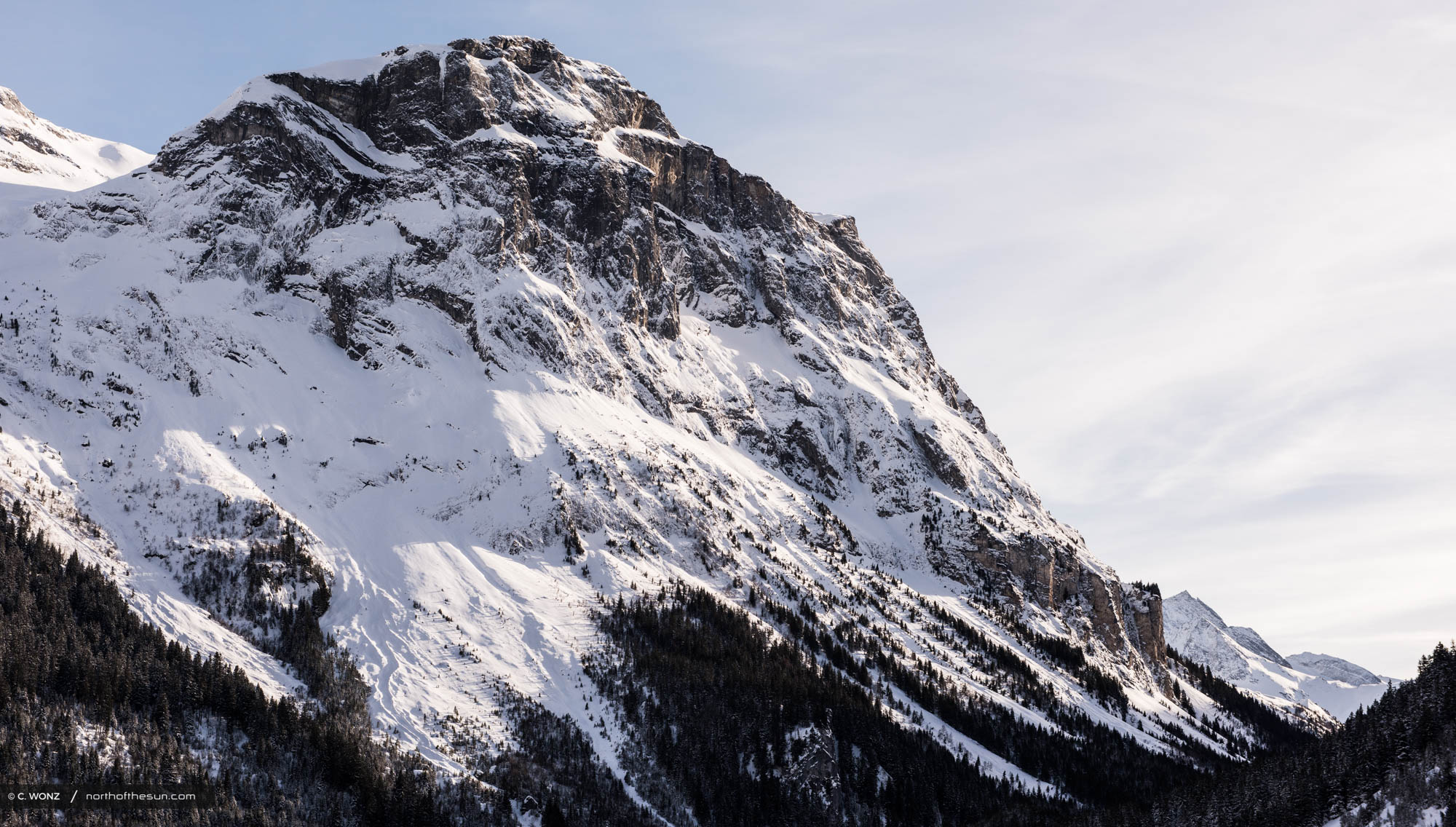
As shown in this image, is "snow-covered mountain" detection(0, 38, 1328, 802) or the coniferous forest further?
"snow-covered mountain" detection(0, 38, 1328, 802)

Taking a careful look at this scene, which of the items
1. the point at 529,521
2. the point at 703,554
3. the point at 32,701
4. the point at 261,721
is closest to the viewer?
the point at 32,701

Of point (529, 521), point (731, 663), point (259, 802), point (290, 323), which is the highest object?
point (290, 323)

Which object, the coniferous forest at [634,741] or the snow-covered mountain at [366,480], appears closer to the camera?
the coniferous forest at [634,741]

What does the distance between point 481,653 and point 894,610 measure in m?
87.0

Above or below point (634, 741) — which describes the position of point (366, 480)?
above

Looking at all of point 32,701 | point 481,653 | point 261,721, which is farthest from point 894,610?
point 32,701

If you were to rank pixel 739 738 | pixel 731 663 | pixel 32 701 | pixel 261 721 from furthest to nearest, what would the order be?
pixel 731 663
pixel 739 738
pixel 261 721
pixel 32 701

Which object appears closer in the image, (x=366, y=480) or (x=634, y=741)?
(x=634, y=741)

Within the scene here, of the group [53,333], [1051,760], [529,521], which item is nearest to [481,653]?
[529,521]

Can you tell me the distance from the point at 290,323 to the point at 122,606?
8139 centimetres

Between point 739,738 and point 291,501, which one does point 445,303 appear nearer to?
point 291,501

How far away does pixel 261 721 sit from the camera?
366 ft

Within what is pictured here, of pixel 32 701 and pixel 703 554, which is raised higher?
pixel 703 554

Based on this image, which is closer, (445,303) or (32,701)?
(32,701)
